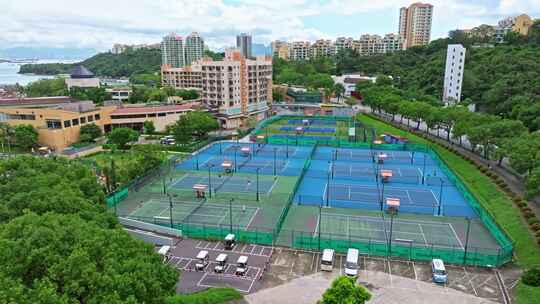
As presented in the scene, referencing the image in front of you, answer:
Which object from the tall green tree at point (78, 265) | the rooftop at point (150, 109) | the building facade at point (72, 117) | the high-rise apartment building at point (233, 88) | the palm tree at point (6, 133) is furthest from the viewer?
the high-rise apartment building at point (233, 88)

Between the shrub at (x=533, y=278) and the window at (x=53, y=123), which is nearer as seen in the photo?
the shrub at (x=533, y=278)

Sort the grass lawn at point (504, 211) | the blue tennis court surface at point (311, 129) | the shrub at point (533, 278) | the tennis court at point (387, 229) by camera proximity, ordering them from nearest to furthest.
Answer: the shrub at point (533, 278)
the grass lawn at point (504, 211)
the tennis court at point (387, 229)
the blue tennis court surface at point (311, 129)

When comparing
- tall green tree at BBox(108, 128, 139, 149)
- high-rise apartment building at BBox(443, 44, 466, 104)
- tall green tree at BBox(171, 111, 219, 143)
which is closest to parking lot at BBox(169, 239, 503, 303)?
tall green tree at BBox(171, 111, 219, 143)

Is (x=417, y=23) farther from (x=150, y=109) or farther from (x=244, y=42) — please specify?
(x=150, y=109)

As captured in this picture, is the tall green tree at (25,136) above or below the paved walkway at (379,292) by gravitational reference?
above

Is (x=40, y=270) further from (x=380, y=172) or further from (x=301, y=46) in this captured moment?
(x=301, y=46)

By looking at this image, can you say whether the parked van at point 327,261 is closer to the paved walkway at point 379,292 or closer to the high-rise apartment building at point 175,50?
the paved walkway at point 379,292

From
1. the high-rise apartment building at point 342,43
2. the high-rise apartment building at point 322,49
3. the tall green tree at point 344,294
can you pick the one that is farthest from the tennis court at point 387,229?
the high-rise apartment building at point 322,49

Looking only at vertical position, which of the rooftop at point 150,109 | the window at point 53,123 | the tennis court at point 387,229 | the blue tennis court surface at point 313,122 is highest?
the rooftop at point 150,109
